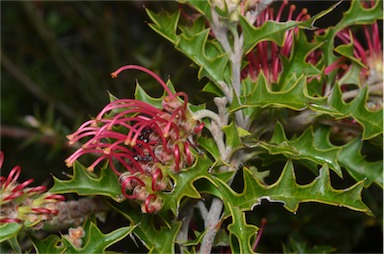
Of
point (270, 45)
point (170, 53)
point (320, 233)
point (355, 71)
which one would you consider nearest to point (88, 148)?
point (270, 45)

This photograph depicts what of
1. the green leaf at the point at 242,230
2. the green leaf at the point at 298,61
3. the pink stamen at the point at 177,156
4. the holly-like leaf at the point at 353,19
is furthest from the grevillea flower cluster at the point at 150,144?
the holly-like leaf at the point at 353,19

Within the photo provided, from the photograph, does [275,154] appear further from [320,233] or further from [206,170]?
[320,233]

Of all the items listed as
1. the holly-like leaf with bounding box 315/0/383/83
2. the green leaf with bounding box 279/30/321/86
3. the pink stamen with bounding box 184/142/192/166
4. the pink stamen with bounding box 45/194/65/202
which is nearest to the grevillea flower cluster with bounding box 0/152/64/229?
the pink stamen with bounding box 45/194/65/202

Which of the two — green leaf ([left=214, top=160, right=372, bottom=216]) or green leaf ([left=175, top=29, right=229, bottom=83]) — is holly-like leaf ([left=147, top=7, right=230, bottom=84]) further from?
green leaf ([left=214, top=160, right=372, bottom=216])

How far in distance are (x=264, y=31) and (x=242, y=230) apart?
0.32 meters

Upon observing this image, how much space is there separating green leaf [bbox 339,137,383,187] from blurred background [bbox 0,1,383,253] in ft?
0.91

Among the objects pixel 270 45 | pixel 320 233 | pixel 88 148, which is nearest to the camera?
pixel 88 148

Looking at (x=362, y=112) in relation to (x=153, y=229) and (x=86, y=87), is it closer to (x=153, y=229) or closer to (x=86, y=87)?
(x=153, y=229)

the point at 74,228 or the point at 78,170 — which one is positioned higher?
the point at 78,170

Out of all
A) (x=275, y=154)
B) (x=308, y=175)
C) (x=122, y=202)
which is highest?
(x=275, y=154)

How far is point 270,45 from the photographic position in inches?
46.1

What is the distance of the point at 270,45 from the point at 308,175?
0.63m

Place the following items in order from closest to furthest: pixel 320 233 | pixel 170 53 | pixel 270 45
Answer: pixel 270 45 → pixel 320 233 → pixel 170 53

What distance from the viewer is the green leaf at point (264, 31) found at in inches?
39.1
